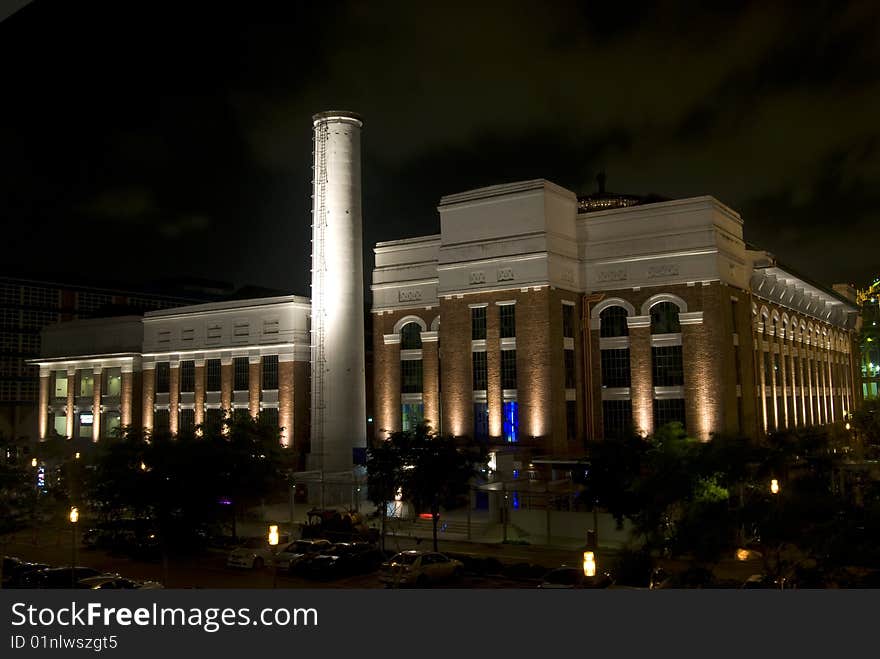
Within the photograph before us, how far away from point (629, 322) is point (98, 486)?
28532mm

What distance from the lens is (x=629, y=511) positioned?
104 feet

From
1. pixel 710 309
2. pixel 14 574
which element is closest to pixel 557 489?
pixel 710 309

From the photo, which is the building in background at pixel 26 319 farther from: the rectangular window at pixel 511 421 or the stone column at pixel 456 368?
the rectangular window at pixel 511 421

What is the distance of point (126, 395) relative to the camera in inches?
2709

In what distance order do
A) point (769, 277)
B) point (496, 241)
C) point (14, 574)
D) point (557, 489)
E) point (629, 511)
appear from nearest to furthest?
point (14, 574) < point (629, 511) < point (557, 489) < point (496, 241) < point (769, 277)

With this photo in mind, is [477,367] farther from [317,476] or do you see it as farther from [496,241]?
[317,476]

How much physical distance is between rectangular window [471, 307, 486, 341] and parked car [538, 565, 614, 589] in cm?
2397

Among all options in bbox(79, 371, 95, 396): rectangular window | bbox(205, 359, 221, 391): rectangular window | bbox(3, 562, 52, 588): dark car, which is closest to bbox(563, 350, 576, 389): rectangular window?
bbox(3, 562, 52, 588): dark car

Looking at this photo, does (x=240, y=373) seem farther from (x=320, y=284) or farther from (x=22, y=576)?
(x=22, y=576)

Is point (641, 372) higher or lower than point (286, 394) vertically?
higher

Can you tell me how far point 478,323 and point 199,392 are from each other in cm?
2563

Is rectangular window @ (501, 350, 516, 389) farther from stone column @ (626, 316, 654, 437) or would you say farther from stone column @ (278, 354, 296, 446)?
stone column @ (278, 354, 296, 446)

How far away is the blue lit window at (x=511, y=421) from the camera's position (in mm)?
46906

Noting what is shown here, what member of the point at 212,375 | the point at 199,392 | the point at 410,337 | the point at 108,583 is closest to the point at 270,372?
the point at 212,375
